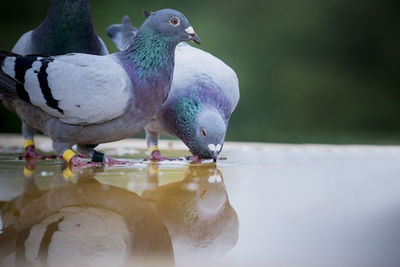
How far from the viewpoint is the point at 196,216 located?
154 cm

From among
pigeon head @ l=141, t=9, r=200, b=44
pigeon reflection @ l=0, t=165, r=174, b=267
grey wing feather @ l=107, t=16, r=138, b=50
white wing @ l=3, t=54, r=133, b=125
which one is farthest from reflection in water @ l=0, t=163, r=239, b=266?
grey wing feather @ l=107, t=16, r=138, b=50

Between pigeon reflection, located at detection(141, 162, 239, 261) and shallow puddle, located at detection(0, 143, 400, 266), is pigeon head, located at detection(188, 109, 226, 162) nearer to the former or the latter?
shallow puddle, located at detection(0, 143, 400, 266)

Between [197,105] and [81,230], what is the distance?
56.1 inches

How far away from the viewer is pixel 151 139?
3.01 meters

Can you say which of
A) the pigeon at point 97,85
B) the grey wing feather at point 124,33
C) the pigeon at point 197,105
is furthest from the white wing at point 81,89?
the grey wing feather at point 124,33

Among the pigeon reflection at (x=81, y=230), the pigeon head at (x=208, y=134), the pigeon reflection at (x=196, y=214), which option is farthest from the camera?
the pigeon head at (x=208, y=134)

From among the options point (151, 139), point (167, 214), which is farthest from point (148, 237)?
point (151, 139)

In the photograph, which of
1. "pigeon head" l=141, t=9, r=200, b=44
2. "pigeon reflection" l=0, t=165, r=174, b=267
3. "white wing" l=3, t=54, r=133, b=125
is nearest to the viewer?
"pigeon reflection" l=0, t=165, r=174, b=267

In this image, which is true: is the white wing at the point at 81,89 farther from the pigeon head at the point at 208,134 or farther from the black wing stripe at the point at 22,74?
the pigeon head at the point at 208,134

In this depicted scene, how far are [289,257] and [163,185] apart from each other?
2.91ft

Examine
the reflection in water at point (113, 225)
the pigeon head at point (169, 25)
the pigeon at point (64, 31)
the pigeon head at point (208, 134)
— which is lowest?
the pigeon head at point (208, 134)

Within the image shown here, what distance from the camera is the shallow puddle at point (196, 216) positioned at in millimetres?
1160

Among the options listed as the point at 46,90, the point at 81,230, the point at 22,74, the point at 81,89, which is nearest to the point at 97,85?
the point at 81,89

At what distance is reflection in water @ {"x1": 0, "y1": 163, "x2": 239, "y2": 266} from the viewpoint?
1146 millimetres
